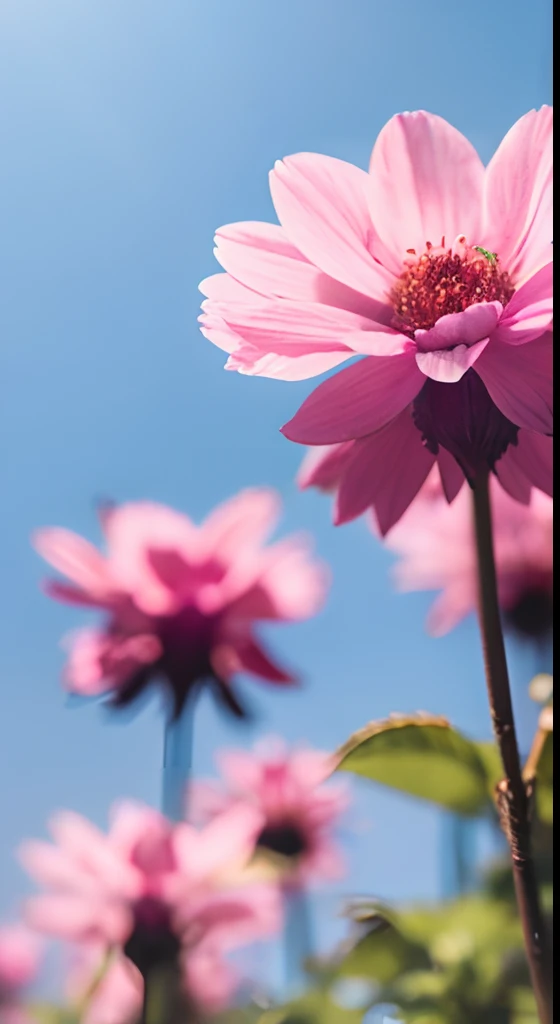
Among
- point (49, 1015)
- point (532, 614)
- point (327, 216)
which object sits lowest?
point (49, 1015)

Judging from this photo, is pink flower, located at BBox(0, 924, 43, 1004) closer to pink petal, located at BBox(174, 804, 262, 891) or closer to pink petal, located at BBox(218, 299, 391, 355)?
pink petal, located at BBox(174, 804, 262, 891)

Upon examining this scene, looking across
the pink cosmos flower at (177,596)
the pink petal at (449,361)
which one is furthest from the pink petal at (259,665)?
the pink petal at (449,361)

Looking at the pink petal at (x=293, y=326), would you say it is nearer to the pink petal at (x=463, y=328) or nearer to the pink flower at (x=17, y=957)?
the pink petal at (x=463, y=328)

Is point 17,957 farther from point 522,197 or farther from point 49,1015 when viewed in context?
point 522,197

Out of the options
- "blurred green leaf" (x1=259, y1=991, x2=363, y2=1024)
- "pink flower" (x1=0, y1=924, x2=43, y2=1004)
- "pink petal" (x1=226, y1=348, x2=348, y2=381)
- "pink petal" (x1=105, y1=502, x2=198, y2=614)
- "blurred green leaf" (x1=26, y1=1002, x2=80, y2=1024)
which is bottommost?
"blurred green leaf" (x1=26, y1=1002, x2=80, y2=1024)

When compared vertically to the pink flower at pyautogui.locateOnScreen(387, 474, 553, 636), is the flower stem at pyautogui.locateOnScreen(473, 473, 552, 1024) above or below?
below

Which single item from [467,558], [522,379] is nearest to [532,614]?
[467,558]

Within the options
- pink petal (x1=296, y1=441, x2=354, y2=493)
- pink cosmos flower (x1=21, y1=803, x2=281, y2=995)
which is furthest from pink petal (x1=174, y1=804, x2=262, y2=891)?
pink petal (x1=296, y1=441, x2=354, y2=493)
